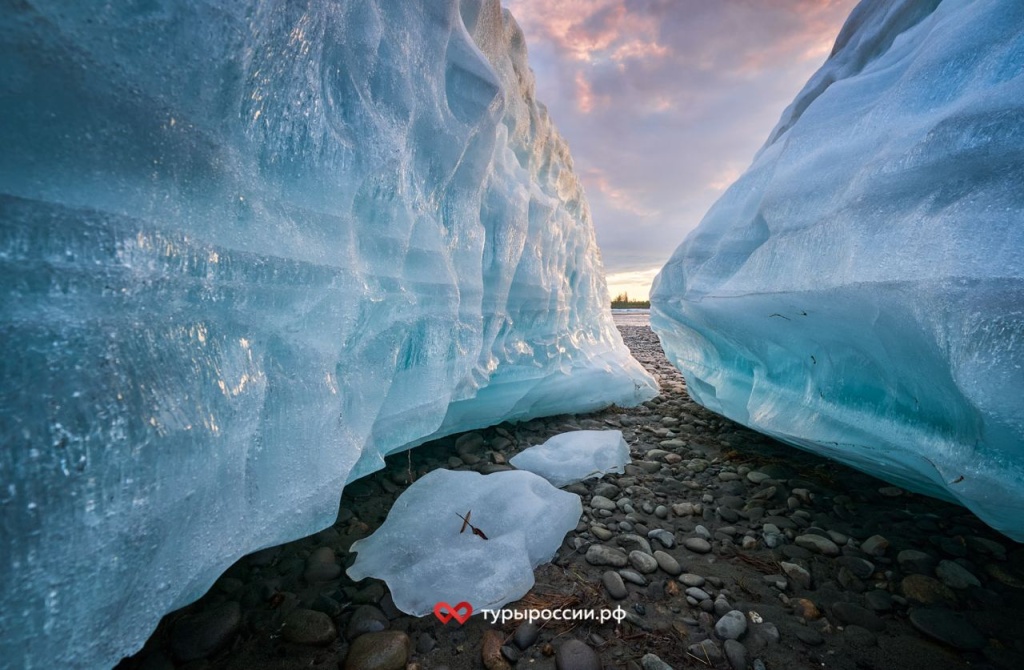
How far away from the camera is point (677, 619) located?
1520 mm

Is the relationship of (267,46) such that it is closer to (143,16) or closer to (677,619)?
(143,16)

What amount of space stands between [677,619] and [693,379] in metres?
3.24

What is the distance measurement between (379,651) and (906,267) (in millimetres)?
2371

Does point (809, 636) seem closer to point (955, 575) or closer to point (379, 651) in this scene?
point (955, 575)

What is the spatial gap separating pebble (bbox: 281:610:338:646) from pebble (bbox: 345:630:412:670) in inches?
3.8

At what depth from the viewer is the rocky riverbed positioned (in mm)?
1337

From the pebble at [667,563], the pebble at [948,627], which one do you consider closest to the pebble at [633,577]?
the pebble at [667,563]

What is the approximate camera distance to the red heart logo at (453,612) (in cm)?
147

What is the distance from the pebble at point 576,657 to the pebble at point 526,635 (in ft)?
0.31

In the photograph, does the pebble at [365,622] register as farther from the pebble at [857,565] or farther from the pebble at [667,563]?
the pebble at [857,565]

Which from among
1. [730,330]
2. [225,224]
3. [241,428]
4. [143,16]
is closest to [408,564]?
[241,428]

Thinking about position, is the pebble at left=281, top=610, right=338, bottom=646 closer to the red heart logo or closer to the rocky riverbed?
the rocky riverbed

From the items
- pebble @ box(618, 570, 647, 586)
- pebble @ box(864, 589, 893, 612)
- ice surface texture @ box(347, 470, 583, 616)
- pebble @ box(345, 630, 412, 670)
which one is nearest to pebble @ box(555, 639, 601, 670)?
ice surface texture @ box(347, 470, 583, 616)

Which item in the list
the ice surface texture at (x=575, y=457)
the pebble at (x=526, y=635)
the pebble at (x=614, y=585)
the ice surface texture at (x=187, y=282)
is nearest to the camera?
the ice surface texture at (x=187, y=282)
